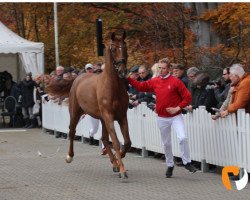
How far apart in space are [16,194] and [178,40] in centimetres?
1552

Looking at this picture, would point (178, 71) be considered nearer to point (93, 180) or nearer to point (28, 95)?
point (93, 180)

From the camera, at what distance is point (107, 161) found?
1711 cm

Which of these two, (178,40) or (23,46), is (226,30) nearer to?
(178,40)

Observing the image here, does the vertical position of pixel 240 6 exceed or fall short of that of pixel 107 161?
it exceeds it

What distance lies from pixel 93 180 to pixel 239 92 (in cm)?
287

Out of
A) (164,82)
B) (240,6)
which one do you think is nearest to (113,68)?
(164,82)

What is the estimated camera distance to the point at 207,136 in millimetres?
14414

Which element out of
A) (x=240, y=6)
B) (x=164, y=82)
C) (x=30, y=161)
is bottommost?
(x=30, y=161)

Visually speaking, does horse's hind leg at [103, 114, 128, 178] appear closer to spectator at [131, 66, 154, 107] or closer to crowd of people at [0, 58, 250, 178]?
crowd of people at [0, 58, 250, 178]

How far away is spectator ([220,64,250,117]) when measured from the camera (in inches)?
515

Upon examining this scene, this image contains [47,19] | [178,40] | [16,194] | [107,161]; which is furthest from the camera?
[47,19]

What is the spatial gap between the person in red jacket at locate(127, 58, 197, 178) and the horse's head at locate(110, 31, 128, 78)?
58cm

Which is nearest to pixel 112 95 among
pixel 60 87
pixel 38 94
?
pixel 60 87

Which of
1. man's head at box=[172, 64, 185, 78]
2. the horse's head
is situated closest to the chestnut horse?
the horse's head
